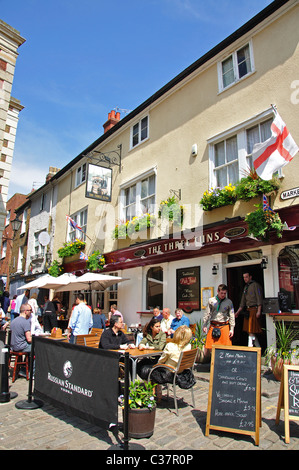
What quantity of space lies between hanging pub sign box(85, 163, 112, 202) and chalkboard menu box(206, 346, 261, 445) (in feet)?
31.5

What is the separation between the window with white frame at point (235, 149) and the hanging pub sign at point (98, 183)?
17.2 feet

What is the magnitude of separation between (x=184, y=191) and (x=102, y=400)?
7.64m

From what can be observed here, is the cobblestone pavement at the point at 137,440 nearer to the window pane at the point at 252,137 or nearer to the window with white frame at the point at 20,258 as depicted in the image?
the window pane at the point at 252,137

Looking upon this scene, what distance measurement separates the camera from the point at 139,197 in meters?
12.7

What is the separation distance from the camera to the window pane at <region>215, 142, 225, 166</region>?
9578mm

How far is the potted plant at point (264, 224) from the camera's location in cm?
709

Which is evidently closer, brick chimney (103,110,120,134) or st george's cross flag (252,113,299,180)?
st george's cross flag (252,113,299,180)

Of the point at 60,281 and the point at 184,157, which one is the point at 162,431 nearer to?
the point at 184,157

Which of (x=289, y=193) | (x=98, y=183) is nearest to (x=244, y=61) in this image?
(x=289, y=193)

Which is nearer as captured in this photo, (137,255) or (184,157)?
(184,157)

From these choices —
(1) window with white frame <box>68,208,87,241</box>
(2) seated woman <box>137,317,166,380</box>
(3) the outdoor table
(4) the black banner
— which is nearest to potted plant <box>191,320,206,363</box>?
(2) seated woman <box>137,317,166,380</box>

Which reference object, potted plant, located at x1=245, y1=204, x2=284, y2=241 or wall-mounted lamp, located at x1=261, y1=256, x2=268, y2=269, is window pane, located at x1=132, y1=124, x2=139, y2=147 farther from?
wall-mounted lamp, located at x1=261, y1=256, x2=268, y2=269

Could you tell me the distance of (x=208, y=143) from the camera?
985cm

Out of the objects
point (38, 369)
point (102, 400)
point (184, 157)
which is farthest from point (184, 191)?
point (102, 400)
